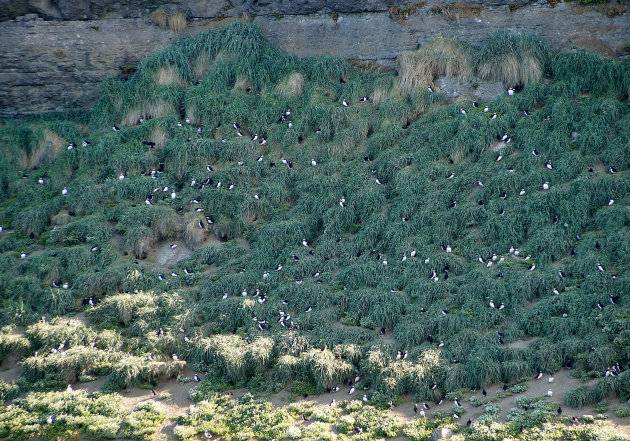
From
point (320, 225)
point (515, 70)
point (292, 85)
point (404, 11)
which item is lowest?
point (320, 225)

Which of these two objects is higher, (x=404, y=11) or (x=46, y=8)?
(x=404, y=11)

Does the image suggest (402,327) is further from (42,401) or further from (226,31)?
(226,31)

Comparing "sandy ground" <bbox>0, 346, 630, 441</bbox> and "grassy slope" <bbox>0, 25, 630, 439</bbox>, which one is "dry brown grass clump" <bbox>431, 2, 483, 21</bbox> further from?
"sandy ground" <bbox>0, 346, 630, 441</bbox>

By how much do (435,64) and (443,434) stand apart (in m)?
12.3

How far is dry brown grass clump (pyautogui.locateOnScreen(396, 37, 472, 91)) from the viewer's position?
22.9 meters

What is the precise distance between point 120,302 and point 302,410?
5.34m

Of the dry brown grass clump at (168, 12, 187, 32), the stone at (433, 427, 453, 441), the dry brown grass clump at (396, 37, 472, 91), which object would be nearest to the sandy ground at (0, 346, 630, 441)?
the stone at (433, 427, 453, 441)

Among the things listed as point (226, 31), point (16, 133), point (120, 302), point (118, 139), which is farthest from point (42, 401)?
point (226, 31)

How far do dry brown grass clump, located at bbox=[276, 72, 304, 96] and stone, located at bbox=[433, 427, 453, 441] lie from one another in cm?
1242

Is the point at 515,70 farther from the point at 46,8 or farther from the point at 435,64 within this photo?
the point at 46,8

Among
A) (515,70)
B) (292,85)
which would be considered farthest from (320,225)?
(515,70)

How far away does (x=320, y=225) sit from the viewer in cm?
2072

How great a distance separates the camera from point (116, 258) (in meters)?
20.0

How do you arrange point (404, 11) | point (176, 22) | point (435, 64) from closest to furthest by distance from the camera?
point (435, 64) → point (404, 11) → point (176, 22)
